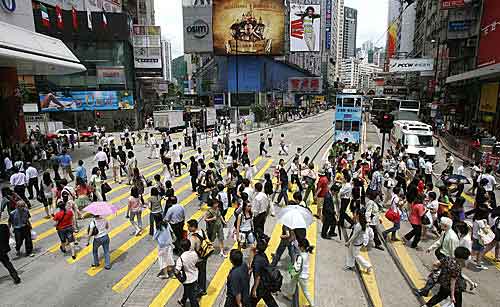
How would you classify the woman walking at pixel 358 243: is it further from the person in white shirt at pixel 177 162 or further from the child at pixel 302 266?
the person in white shirt at pixel 177 162

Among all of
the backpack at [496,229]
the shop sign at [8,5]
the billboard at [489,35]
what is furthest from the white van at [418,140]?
the shop sign at [8,5]

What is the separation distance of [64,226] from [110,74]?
3996 cm

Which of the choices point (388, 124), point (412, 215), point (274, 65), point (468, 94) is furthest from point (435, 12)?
point (412, 215)

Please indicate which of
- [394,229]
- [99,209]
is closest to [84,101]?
[99,209]

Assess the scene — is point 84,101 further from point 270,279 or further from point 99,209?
point 270,279

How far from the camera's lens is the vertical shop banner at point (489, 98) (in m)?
27.3

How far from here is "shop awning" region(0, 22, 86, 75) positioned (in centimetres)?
1645

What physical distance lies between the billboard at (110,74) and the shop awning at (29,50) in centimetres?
2066

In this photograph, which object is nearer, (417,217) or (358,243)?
(358,243)

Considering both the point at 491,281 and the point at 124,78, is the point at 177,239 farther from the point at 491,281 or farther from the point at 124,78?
the point at 124,78

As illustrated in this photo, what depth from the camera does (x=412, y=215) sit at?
8422mm

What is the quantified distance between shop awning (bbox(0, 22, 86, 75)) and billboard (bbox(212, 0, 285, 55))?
119ft

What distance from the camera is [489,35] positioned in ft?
95.0

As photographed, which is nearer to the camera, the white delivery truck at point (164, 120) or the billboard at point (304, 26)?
the white delivery truck at point (164, 120)
